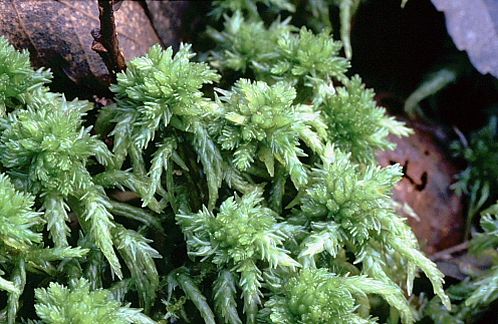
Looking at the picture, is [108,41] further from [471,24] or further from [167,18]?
[471,24]

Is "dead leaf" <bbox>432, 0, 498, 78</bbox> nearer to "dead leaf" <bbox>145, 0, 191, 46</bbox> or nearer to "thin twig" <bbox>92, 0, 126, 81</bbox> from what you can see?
"dead leaf" <bbox>145, 0, 191, 46</bbox>

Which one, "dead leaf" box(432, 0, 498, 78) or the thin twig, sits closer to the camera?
the thin twig

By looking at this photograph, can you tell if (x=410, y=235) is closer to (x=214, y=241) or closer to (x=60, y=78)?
(x=214, y=241)

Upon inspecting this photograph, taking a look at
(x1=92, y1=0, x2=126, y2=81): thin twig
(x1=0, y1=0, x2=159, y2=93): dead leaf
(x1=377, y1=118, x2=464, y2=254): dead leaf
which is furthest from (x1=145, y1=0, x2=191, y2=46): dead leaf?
(x1=377, y1=118, x2=464, y2=254): dead leaf

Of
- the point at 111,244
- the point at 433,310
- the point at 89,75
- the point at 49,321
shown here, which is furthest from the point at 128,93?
the point at 433,310

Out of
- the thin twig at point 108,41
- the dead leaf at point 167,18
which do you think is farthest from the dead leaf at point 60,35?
the dead leaf at point 167,18

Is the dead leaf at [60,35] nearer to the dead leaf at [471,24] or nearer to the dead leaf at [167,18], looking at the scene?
the dead leaf at [167,18]

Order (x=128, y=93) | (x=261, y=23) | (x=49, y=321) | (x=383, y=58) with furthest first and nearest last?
(x=383, y=58)
(x=261, y=23)
(x=128, y=93)
(x=49, y=321)
